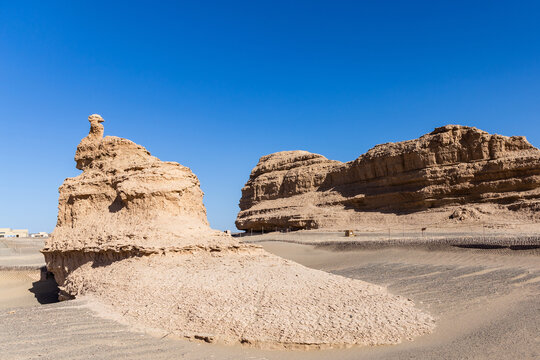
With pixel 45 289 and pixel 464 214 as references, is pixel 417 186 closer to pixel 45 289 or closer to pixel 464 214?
pixel 464 214

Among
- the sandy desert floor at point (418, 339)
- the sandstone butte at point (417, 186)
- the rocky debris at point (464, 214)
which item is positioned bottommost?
the sandy desert floor at point (418, 339)

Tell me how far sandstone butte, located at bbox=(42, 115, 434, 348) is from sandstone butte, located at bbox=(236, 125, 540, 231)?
84.5 ft

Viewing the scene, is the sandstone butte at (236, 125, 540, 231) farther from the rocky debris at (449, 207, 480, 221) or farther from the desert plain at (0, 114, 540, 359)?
the desert plain at (0, 114, 540, 359)

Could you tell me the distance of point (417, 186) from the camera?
36438 mm

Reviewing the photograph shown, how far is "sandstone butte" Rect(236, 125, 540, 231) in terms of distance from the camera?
3053cm

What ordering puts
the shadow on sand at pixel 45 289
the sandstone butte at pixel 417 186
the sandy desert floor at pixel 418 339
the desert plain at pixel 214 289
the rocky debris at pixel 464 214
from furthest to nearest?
the sandstone butte at pixel 417 186
the rocky debris at pixel 464 214
the shadow on sand at pixel 45 289
the desert plain at pixel 214 289
the sandy desert floor at pixel 418 339

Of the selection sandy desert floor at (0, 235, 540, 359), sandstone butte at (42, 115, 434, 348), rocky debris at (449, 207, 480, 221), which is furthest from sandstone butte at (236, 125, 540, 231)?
sandstone butte at (42, 115, 434, 348)

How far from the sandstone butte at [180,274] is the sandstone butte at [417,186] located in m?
25.8

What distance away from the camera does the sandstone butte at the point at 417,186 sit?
3053 centimetres

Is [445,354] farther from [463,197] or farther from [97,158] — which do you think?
[463,197]

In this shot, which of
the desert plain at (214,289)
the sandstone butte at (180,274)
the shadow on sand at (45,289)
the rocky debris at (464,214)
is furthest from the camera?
the rocky debris at (464,214)

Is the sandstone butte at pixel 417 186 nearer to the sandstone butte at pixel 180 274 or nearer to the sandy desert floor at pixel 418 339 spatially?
A: the sandy desert floor at pixel 418 339

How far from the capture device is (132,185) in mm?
10336

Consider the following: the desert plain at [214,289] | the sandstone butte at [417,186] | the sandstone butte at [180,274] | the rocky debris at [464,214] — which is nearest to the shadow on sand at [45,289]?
the desert plain at [214,289]
